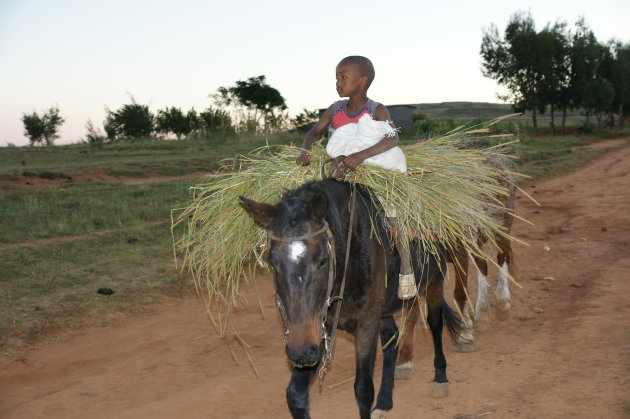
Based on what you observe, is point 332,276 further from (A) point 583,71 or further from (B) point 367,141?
(A) point 583,71

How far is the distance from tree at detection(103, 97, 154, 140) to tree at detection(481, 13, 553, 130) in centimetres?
2818

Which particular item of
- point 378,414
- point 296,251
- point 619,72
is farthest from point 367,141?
point 619,72

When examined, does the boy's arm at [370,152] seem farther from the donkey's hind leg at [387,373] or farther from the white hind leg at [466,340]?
the white hind leg at [466,340]

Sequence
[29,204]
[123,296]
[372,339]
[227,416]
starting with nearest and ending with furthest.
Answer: [372,339]
[227,416]
[123,296]
[29,204]

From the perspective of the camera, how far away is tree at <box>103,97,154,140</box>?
47.2 meters

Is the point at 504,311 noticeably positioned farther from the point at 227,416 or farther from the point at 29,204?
the point at 29,204

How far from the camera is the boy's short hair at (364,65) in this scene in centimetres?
440

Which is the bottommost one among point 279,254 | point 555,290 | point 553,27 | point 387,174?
point 555,290

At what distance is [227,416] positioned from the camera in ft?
15.5

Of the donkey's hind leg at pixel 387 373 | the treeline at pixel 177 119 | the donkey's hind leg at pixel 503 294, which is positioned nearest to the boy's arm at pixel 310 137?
the donkey's hind leg at pixel 387 373

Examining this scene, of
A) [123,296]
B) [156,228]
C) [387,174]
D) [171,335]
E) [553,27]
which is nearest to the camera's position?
[387,174]

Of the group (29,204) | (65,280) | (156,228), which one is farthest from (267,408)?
(29,204)

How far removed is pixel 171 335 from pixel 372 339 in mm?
3550

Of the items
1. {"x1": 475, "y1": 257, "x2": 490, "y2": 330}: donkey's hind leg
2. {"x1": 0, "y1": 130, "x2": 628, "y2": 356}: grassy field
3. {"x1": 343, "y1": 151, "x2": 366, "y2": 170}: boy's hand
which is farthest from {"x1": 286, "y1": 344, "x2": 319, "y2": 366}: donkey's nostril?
{"x1": 0, "y1": 130, "x2": 628, "y2": 356}: grassy field
